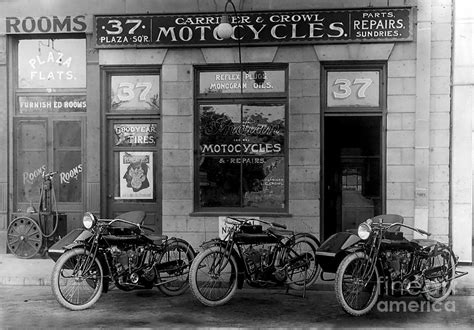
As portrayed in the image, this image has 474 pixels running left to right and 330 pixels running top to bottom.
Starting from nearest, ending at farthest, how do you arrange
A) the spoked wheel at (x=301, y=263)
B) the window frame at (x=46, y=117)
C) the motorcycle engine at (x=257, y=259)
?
the motorcycle engine at (x=257, y=259) → the spoked wheel at (x=301, y=263) → the window frame at (x=46, y=117)

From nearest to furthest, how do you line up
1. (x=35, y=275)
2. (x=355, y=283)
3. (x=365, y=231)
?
(x=355, y=283), (x=365, y=231), (x=35, y=275)

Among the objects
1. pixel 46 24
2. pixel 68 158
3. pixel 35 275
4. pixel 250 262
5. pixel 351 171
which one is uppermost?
pixel 46 24

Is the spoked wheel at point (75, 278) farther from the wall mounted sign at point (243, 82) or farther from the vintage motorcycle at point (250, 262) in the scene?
the wall mounted sign at point (243, 82)

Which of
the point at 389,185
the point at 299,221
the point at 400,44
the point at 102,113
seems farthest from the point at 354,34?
the point at 102,113

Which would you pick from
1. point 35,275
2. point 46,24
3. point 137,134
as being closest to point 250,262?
point 35,275

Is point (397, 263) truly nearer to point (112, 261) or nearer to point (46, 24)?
point (112, 261)

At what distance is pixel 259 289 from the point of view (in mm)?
9164

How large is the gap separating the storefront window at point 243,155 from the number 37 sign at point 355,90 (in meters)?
0.96

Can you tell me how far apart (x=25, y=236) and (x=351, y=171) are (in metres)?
6.27

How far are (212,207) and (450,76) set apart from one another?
16.4 ft

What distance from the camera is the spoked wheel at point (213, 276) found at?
769 cm

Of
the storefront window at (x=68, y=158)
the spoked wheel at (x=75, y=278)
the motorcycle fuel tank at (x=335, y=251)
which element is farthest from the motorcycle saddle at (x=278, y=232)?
the storefront window at (x=68, y=158)

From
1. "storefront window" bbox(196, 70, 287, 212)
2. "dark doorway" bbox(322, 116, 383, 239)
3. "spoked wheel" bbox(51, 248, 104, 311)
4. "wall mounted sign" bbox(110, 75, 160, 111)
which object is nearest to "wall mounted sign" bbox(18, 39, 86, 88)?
"wall mounted sign" bbox(110, 75, 160, 111)

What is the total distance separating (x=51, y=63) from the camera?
1195 centimetres
